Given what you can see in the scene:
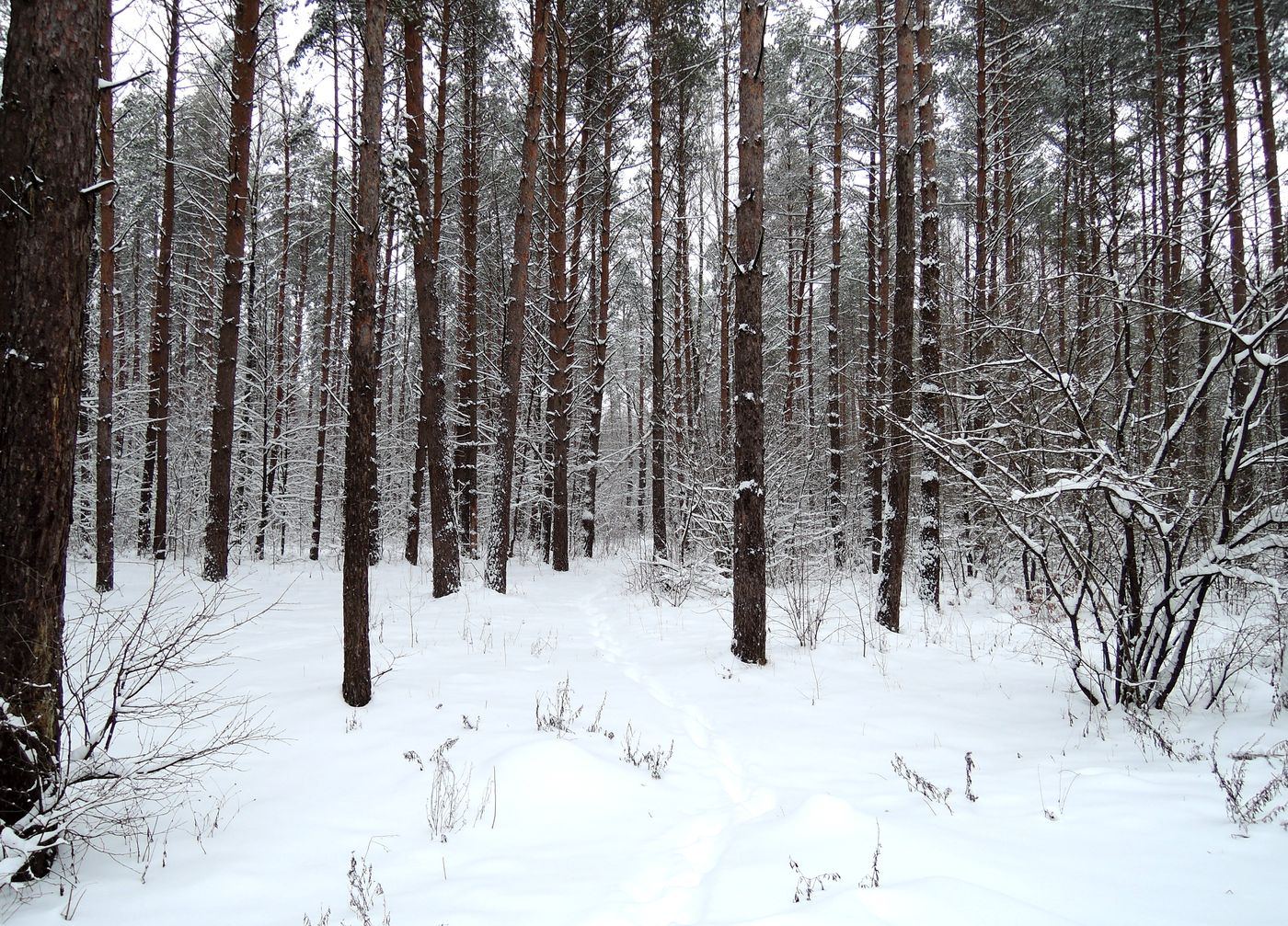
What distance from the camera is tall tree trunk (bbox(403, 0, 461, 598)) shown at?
10109 millimetres

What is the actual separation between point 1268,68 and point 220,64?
19274 mm

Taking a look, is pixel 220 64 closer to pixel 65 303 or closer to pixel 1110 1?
pixel 65 303

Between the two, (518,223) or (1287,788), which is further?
(518,223)

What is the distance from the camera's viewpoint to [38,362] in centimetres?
300

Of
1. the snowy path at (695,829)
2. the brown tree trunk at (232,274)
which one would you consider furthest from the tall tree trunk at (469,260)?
the snowy path at (695,829)

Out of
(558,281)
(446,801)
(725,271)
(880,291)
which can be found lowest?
(446,801)

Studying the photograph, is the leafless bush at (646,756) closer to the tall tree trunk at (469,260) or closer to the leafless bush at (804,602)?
the leafless bush at (804,602)

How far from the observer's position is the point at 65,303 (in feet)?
10.2

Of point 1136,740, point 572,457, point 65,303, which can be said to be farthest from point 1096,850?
point 572,457

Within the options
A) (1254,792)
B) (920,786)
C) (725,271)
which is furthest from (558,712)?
(725,271)

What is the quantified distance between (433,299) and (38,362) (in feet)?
27.2

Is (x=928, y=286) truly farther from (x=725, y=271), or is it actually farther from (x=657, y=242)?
(x=657, y=242)

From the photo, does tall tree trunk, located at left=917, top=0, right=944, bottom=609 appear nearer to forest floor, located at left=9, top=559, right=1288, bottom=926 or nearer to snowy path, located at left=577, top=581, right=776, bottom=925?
forest floor, located at left=9, top=559, right=1288, bottom=926

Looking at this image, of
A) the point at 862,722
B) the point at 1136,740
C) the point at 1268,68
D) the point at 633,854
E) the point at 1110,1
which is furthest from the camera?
the point at 1110,1
